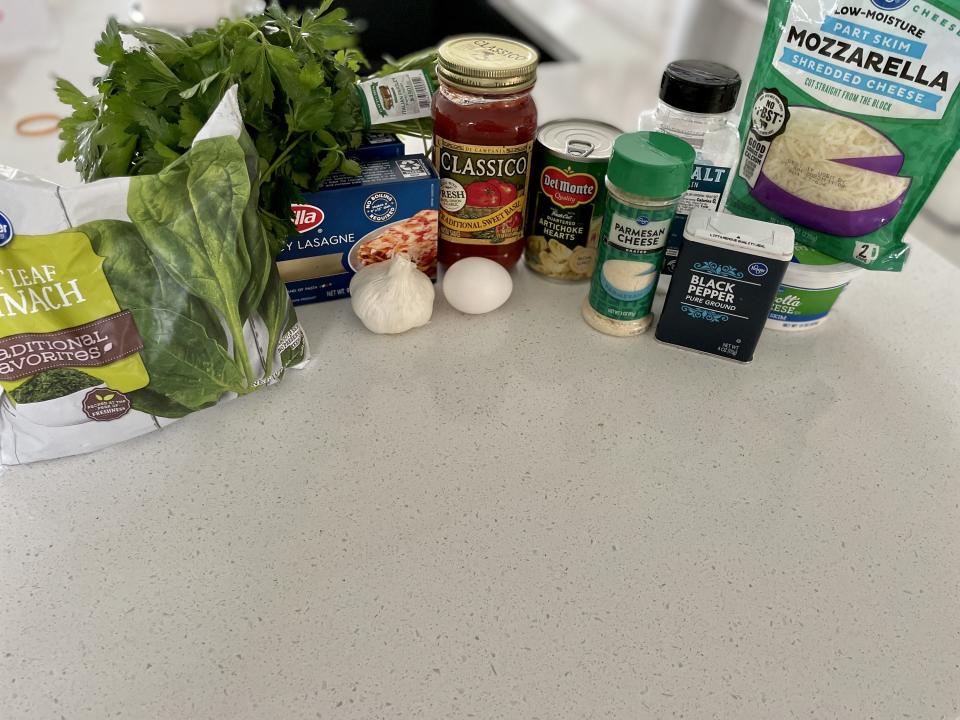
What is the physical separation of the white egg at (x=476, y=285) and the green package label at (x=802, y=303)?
0.33 m

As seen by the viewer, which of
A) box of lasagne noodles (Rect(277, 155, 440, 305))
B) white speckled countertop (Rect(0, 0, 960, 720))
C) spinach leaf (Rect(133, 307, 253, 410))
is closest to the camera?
white speckled countertop (Rect(0, 0, 960, 720))

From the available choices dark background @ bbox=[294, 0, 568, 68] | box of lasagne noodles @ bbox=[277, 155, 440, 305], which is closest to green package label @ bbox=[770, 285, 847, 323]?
box of lasagne noodles @ bbox=[277, 155, 440, 305]

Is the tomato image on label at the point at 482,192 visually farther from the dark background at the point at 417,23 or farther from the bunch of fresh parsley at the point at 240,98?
the dark background at the point at 417,23

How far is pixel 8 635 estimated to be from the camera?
1.94ft

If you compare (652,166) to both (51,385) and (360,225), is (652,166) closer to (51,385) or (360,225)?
(360,225)

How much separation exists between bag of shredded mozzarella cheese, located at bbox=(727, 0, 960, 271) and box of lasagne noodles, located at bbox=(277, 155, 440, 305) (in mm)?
A: 394

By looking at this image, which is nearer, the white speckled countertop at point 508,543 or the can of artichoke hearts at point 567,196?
the white speckled countertop at point 508,543

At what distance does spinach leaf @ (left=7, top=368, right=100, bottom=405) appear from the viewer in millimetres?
666

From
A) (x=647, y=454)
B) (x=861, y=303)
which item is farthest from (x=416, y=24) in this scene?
(x=647, y=454)

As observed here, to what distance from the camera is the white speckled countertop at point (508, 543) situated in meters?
0.58

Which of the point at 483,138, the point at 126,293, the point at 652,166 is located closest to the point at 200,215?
the point at 126,293

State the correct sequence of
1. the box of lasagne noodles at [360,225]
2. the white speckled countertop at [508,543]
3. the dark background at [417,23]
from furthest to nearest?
the dark background at [417,23] → the box of lasagne noodles at [360,225] → the white speckled countertop at [508,543]

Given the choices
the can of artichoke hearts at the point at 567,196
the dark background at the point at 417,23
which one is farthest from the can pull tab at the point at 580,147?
the dark background at the point at 417,23

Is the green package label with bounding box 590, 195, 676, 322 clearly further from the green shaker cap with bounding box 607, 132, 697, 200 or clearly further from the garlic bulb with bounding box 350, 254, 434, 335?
the garlic bulb with bounding box 350, 254, 434, 335
